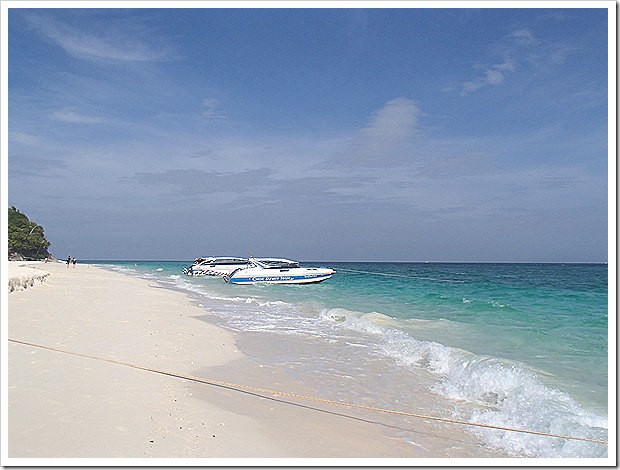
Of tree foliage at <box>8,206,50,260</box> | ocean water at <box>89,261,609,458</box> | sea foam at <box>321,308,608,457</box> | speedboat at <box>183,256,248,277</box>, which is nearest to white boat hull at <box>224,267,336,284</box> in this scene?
speedboat at <box>183,256,248,277</box>

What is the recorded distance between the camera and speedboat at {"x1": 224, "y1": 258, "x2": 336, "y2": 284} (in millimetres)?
36031

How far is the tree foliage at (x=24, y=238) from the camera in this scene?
57844mm

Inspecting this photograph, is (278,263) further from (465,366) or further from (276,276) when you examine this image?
A: (465,366)

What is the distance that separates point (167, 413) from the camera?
17.9 ft

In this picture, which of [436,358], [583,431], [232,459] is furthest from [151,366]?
[583,431]

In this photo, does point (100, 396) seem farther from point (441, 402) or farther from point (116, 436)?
point (441, 402)

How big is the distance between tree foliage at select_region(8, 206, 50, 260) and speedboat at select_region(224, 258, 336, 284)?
1468 inches

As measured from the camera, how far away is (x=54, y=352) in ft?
25.3

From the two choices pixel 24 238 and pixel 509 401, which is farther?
pixel 24 238

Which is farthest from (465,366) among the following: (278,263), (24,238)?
(24,238)

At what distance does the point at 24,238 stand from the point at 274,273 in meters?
43.7

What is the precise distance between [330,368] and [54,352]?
494 cm

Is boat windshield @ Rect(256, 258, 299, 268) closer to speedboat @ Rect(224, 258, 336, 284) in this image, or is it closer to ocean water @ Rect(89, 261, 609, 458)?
speedboat @ Rect(224, 258, 336, 284)

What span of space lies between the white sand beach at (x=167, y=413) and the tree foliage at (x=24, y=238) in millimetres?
58491
